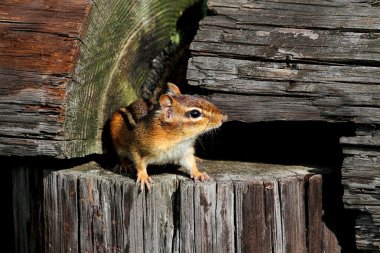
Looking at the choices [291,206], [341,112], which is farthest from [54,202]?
[341,112]

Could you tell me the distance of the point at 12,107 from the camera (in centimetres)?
427

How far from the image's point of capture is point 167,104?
4.72 m

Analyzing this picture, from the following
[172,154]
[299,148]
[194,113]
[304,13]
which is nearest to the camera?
[304,13]

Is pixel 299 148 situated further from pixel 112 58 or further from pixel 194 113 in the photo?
pixel 112 58

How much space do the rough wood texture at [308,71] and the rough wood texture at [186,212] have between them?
26 centimetres

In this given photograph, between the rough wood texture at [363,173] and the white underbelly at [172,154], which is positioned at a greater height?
the white underbelly at [172,154]

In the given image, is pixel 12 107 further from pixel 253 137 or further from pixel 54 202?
pixel 253 137

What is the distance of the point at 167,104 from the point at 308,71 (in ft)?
2.89

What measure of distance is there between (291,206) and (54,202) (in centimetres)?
137

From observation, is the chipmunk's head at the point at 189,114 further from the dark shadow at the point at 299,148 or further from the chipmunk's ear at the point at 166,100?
the dark shadow at the point at 299,148

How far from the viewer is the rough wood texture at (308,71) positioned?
4.34 metres

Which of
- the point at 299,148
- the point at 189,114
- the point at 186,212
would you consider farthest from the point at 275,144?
the point at 186,212

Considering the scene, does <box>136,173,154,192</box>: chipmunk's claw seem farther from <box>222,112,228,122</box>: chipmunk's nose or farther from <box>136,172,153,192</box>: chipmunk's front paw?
<box>222,112,228,122</box>: chipmunk's nose

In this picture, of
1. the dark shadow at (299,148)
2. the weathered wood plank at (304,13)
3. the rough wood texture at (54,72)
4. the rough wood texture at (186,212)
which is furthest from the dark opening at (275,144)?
the rough wood texture at (54,72)
